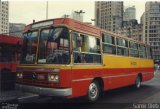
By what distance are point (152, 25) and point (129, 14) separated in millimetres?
38015

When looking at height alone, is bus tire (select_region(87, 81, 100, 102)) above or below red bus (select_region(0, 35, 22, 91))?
below

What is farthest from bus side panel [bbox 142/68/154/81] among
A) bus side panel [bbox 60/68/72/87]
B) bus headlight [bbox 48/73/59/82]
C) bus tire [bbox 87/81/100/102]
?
bus headlight [bbox 48/73/59/82]

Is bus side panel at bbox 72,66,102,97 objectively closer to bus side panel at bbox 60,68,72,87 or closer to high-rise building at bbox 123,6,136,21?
bus side panel at bbox 60,68,72,87

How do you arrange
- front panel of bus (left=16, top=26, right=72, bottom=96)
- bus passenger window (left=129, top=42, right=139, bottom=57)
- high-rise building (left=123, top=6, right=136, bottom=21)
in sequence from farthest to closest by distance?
1. high-rise building (left=123, top=6, right=136, bottom=21)
2. bus passenger window (left=129, top=42, right=139, bottom=57)
3. front panel of bus (left=16, top=26, right=72, bottom=96)

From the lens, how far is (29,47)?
10055 mm

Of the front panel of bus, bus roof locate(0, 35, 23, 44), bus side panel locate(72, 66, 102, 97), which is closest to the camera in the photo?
the front panel of bus

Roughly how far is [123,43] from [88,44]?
3.67 meters

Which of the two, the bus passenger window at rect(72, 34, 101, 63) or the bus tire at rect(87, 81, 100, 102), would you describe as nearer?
the bus passenger window at rect(72, 34, 101, 63)

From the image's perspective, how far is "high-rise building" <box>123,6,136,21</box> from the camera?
66.5 meters

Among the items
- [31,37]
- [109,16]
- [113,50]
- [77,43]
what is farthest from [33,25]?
[109,16]

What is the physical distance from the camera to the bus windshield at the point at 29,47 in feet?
32.0

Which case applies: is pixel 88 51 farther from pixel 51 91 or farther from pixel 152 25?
pixel 152 25

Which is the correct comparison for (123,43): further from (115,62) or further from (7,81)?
(7,81)

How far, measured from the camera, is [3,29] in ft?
136
